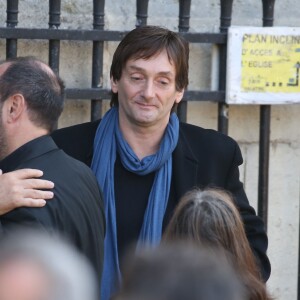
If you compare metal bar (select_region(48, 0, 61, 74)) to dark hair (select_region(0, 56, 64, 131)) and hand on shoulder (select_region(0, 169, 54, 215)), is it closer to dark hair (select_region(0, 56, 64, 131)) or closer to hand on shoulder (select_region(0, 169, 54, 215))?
dark hair (select_region(0, 56, 64, 131))

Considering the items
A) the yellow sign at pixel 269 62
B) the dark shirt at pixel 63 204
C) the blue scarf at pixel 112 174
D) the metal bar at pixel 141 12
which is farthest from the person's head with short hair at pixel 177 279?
the yellow sign at pixel 269 62

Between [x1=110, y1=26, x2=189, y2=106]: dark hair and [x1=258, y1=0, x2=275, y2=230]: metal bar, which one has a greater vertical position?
[x1=110, y1=26, x2=189, y2=106]: dark hair

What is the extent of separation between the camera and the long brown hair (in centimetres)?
274

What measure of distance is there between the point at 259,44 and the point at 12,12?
1.06 meters

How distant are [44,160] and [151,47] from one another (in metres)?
0.75

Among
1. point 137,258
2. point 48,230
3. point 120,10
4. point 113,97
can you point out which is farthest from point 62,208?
point 120,10

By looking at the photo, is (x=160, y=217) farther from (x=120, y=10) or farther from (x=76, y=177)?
(x=120, y=10)

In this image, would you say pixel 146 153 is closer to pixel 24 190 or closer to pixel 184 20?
pixel 24 190

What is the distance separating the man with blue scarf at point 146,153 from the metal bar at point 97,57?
22.2 inches

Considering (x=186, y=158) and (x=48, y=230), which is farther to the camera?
(x=186, y=158)

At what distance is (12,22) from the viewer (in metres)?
4.27

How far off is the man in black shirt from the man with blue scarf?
1.20 feet

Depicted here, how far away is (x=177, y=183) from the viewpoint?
3701 mm

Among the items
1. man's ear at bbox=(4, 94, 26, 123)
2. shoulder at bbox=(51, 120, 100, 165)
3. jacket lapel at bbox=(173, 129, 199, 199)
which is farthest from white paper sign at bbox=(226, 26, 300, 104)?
man's ear at bbox=(4, 94, 26, 123)
